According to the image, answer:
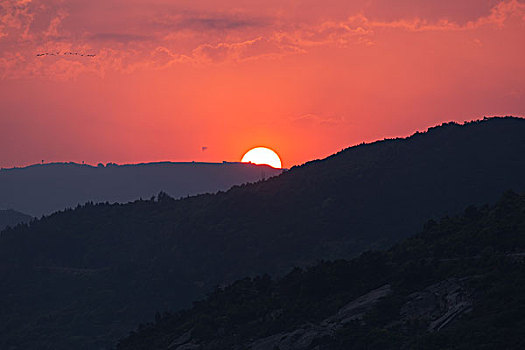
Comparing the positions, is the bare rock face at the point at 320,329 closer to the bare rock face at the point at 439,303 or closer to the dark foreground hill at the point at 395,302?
the dark foreground hill at the point at 395,302

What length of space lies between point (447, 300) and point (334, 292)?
13317mm

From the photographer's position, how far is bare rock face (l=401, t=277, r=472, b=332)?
53.2 metres

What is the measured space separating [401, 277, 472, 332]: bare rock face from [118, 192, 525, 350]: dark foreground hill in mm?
80

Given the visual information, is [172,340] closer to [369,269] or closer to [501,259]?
[369,269]

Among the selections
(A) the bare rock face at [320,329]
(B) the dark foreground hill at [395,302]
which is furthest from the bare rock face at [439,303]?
(A) the bare rock face at [320,329]

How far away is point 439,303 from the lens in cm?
5619

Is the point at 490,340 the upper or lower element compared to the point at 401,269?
lower

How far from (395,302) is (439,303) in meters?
3.25

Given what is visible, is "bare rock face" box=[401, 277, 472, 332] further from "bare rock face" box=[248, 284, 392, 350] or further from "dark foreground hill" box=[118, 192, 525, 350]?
"bare rock face" box=[248, 284, 392, 350]

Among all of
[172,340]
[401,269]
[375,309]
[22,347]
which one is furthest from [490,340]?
[22,347]

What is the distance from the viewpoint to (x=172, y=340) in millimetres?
73188

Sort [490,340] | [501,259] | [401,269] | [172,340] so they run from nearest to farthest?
[490,340]
[501,259]
[401,269]
[172,340]

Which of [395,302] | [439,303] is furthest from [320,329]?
[439,303]

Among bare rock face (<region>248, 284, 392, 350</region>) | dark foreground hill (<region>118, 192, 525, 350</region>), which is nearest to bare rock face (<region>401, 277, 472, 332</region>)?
dark foreground hill (<region>118, 192, 525, 350</region>)
